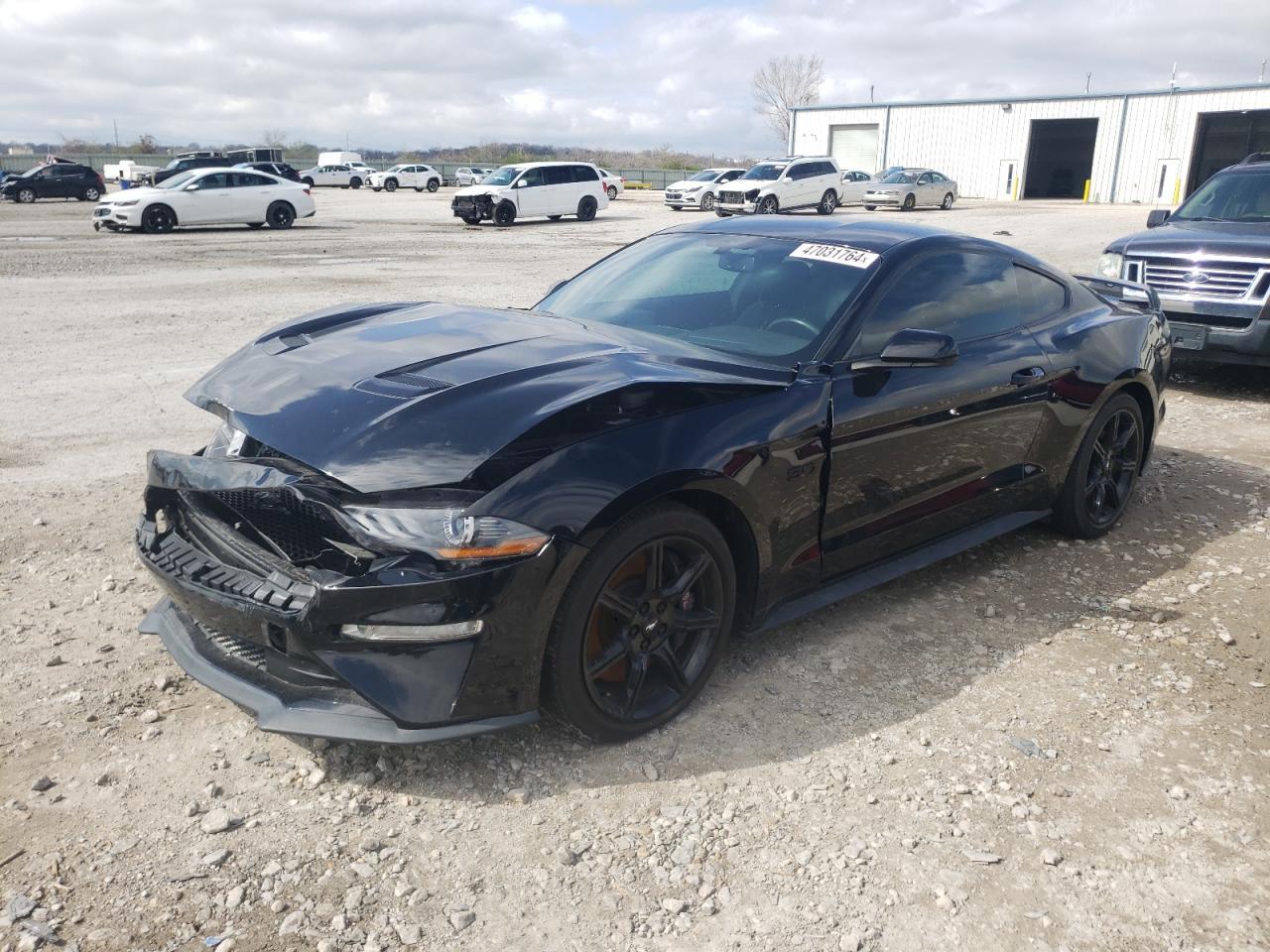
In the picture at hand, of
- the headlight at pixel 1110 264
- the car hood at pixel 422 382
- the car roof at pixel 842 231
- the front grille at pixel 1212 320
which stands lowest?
the front grille at pixel 1212 320

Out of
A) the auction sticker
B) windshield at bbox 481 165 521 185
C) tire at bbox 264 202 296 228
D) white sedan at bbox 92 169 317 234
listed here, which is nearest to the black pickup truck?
the auction sticker

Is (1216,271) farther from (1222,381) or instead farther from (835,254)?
(835,254)

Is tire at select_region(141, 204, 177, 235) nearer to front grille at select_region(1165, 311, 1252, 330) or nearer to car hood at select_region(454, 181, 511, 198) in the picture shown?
car hood at select_region(454, 181, 511, 198)

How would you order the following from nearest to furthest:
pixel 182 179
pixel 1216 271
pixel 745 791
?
pixel 745 791 < pixel 1216 271 < pixel 182 179

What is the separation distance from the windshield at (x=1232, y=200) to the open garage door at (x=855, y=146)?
159ft

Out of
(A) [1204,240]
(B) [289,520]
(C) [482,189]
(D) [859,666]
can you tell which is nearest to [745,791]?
(D) [859,666]

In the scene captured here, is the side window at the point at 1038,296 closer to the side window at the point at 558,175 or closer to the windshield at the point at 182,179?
the windshield at the point at 182,179

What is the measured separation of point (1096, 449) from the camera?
5074mm

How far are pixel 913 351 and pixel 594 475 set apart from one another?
1418 mm

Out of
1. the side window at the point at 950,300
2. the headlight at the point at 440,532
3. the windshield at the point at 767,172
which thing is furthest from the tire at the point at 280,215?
the headlight at the point at 440,532

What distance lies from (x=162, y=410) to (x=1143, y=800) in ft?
20.9

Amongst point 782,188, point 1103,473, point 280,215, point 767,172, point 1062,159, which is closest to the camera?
point 1103,473

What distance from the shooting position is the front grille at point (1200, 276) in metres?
8.05

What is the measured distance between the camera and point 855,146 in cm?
5678
